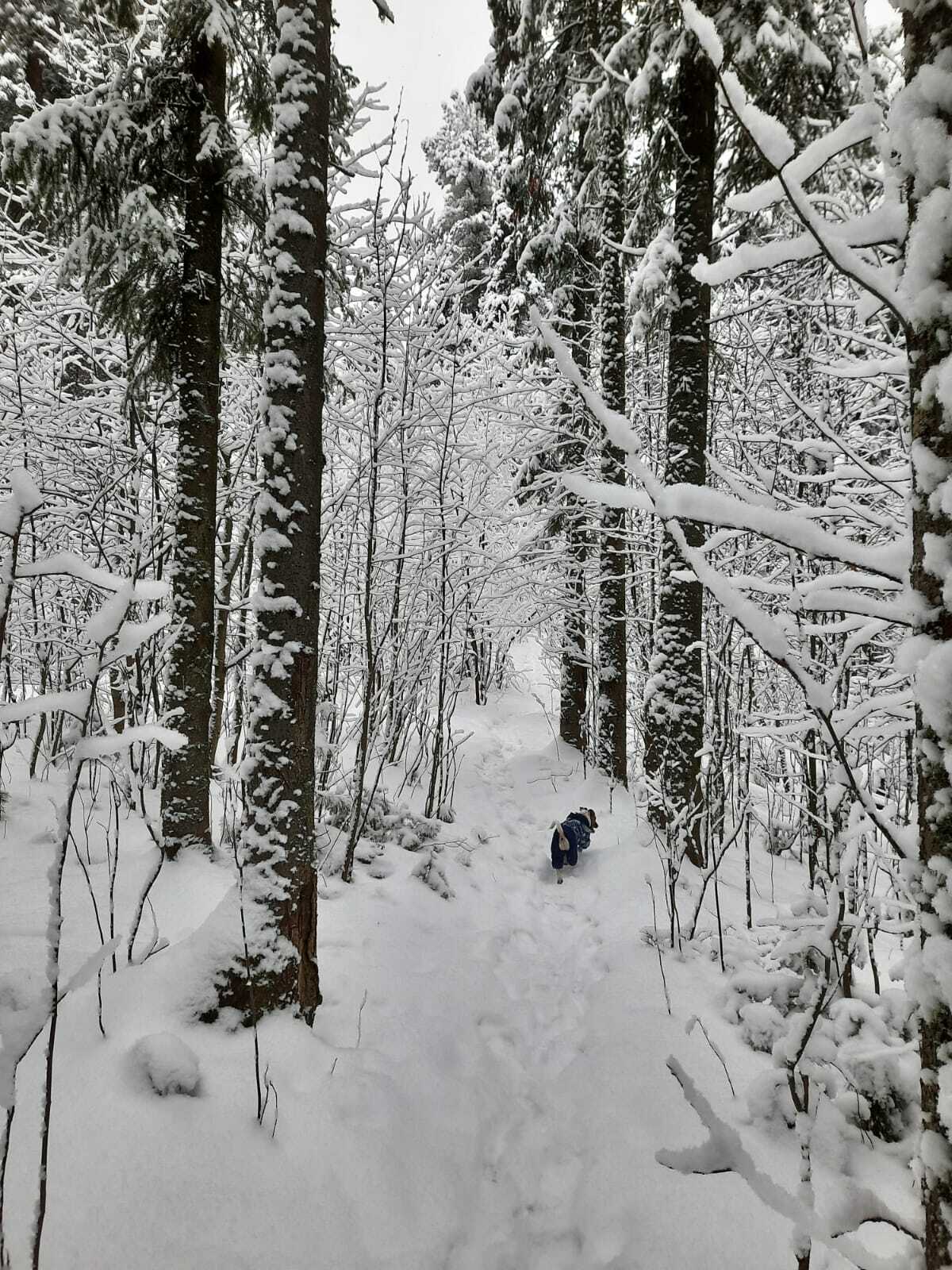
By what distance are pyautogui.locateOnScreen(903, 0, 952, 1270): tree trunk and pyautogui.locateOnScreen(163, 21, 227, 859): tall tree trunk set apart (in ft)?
16.1

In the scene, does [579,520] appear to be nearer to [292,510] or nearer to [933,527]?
[292,510]

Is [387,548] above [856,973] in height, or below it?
above

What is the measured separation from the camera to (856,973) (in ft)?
15.2

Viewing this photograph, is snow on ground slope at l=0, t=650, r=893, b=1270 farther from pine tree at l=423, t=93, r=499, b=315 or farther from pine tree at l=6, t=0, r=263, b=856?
pine tree at l=423, t=93, r=499, b=315

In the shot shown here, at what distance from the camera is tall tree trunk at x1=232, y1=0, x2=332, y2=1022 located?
3.09 m

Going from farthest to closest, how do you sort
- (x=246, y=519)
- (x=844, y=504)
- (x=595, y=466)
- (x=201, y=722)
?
(x=595, y=466) → (x=246, y=519) → (x=201, y=722) → (x=844, y=504)

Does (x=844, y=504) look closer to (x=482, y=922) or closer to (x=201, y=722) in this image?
(x=482, y=922)

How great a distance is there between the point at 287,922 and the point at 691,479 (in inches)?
182

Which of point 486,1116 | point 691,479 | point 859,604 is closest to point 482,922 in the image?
point 486,1116

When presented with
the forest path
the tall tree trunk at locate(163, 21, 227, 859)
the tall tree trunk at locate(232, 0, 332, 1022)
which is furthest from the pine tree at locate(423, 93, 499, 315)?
the forest path

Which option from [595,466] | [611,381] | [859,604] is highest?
[611,381]

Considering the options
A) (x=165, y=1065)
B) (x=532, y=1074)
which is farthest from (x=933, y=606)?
(x=532, y=1074)

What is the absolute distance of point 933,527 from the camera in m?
0.88

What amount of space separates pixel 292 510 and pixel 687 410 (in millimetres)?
4098
